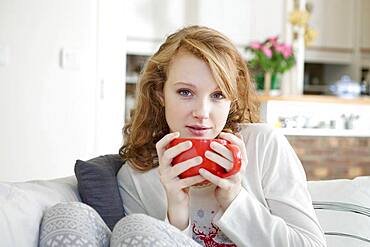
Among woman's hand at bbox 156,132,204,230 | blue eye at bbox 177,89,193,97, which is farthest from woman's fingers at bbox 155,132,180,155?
blue eye at bbox 177,89,193,97

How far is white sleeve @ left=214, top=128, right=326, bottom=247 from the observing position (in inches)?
47.5

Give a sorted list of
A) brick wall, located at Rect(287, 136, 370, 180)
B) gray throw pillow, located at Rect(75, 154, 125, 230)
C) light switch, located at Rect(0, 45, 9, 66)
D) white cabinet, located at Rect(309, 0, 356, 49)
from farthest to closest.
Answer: white cabinet, located at Rect(309, 0, 356, 49) → brick wall, located at Rect(287, 136, 370, 180) → light switch, located at Rect(0, 45, 9, 66) → gray throw pillow, located at Rect(75, 154, 125, 230)

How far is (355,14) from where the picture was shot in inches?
220

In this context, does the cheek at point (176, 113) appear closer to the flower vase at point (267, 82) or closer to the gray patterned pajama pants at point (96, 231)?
the gray patterned pajama pants at point (96, 231)

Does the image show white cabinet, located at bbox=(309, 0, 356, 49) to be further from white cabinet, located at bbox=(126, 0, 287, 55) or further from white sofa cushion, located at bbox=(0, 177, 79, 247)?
white sofa cushion, located at bbox=(0, 177, 79, 247)

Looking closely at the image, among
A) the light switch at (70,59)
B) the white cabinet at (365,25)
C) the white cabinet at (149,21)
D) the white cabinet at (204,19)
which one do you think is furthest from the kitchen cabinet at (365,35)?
the light switch at (70,59)

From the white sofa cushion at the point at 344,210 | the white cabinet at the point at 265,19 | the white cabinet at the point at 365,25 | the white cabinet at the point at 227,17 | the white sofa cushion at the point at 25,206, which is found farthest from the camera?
the white cabinet at the point at 365,25

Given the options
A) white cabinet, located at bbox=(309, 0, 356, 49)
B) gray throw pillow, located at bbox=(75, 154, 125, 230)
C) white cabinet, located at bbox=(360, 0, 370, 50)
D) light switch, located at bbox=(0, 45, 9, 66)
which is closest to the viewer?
gray throw pillow, located at bbox=(75, 154, 125, 230)

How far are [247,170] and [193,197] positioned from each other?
0.12 meters

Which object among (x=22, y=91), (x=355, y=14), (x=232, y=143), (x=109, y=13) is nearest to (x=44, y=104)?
(x=22, y=91)

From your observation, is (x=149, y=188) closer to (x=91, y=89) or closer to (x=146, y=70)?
(x=146, y=70)

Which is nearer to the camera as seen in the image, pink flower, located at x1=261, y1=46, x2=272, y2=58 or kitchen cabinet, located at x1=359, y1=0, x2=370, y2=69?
pink flower, located at x1=261, y1=46, x2=272, y2=58

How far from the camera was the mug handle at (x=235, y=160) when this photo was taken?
1147 millimetres

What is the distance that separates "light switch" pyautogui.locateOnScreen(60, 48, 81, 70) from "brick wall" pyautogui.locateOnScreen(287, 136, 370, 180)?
1.36m
